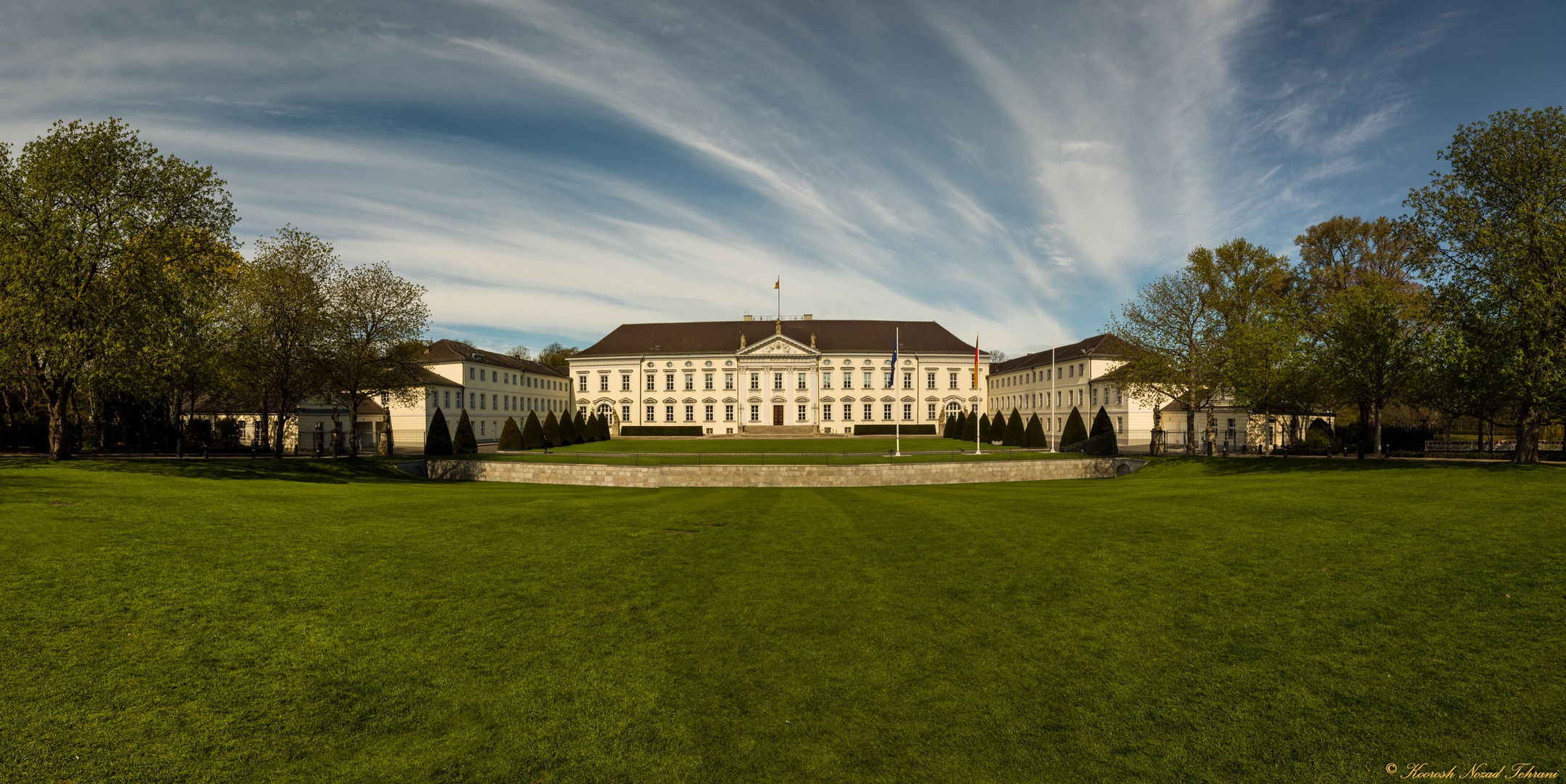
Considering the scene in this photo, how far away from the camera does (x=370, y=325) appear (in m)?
38.9

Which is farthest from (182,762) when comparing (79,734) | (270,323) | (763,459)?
(270,323)

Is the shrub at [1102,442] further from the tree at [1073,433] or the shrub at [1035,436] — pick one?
the shrub at [1035,436]

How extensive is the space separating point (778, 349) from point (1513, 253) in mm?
65235

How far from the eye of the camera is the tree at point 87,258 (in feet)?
71.4

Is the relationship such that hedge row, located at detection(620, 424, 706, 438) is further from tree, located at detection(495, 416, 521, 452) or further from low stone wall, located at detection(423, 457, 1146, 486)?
low stone wall, located at detection(423, 457, 1146, 486)

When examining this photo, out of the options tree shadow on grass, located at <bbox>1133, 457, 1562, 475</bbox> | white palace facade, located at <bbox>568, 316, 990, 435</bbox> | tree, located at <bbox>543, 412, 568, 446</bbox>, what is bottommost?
tree shadow on grass, located at <bbox>1133, 457, 1562, 475</bbox>

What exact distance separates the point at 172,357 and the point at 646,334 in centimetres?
6668

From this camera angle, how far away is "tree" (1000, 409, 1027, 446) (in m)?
50.7

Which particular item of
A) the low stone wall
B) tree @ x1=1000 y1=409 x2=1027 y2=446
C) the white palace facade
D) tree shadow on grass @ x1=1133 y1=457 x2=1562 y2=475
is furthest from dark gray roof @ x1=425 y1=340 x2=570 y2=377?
tree shadow on grass @ x1=1133 y1=457 x2=1562 y2=475

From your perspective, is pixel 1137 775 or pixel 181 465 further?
pixel 181 465

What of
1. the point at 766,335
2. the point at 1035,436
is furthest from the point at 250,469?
the point at 766,335

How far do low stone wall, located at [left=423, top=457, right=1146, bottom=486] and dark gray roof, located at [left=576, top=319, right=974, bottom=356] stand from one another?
51.1 m

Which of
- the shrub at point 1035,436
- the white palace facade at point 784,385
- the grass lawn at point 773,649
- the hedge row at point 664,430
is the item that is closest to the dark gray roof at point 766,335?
the white palace facade at point 784,385

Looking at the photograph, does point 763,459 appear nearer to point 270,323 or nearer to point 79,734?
point 270,323
